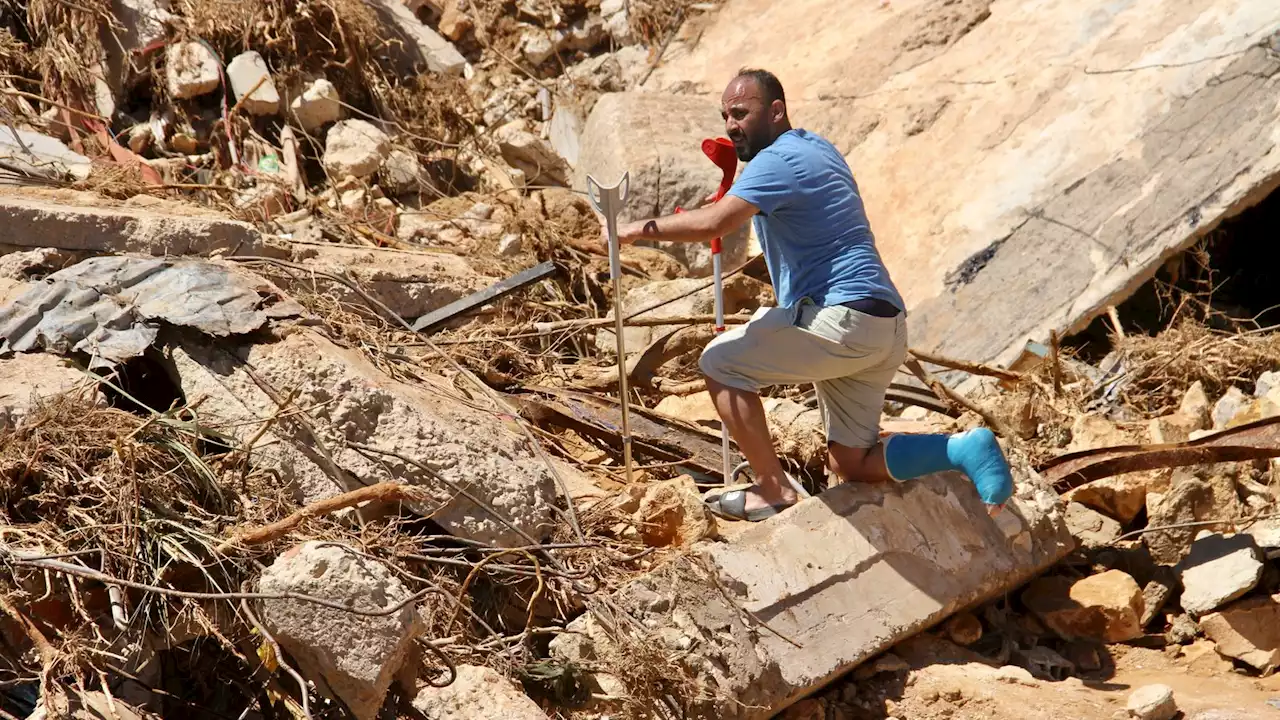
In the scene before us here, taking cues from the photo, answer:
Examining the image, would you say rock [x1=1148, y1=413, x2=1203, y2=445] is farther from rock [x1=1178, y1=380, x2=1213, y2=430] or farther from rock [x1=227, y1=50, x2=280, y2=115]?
rock [x1=227, y1=50, x2=280, y2=115]

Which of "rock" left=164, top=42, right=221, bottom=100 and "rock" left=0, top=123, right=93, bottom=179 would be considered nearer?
"rock" left=0, top=123, right=93, bottom=179

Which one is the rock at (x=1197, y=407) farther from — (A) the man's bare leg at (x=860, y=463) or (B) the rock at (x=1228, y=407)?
(A) the man's bare leg at (x=860, y=463)

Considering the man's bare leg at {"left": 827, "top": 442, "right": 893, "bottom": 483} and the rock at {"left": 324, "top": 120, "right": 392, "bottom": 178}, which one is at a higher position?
the man's bare leg at {"left": 827, "top": 442, "right": 893, "bottom": 483}

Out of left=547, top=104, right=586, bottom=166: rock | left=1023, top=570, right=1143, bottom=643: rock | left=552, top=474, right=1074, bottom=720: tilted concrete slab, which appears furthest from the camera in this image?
left=547, top=104, right=586, bottom=166: rock

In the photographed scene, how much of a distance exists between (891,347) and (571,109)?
530cm

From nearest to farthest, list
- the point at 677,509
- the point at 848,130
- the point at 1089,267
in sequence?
the point at 677,509
the point at 1089,267
the point at 848,130

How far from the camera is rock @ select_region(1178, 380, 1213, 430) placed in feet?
18.7

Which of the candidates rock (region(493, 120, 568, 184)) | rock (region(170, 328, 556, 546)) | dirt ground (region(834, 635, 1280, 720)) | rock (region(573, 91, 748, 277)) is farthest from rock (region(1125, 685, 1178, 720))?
rock (region(493, 120, 568, 184))

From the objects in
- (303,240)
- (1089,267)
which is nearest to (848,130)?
(1089,267)

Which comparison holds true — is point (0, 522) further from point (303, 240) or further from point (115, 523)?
point (303, 240)

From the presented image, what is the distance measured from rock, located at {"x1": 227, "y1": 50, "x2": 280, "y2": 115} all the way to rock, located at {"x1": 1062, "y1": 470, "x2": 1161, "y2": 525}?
5296 millimetres

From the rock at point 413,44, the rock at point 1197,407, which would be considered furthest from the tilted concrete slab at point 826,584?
the rock at point 413,44

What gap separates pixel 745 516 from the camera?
4328 millimetres

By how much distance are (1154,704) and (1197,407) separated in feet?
7.76
